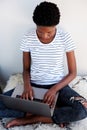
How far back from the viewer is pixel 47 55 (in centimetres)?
141

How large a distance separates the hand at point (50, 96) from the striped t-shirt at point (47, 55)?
109 millimetres

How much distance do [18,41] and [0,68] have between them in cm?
26

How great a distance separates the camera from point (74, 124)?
129 centimetres

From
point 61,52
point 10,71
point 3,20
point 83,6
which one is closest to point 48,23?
point 61,52

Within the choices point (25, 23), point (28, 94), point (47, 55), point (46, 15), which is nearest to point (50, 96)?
point (28, 94)

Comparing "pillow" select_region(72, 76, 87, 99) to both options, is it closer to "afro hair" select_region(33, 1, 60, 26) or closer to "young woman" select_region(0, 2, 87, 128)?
"young woman" select_region(0, 2, 87, 128)

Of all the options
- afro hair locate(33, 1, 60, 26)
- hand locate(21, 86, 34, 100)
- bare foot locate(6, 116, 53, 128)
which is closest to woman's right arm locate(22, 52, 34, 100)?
hand locate(21, 86, 34, 100)

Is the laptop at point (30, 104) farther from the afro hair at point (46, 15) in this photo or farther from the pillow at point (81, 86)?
the afro hair at point (46, 15)

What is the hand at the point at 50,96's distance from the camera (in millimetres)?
1293

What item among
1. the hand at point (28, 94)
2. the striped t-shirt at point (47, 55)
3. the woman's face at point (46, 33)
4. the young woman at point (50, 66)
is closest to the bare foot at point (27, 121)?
the young woman at point (50, 66)

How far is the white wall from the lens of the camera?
148 centimetres

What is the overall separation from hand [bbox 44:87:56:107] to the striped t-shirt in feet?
0.36

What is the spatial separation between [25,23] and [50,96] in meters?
0.50

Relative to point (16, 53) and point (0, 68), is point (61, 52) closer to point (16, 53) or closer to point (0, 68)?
point (16, 53)
